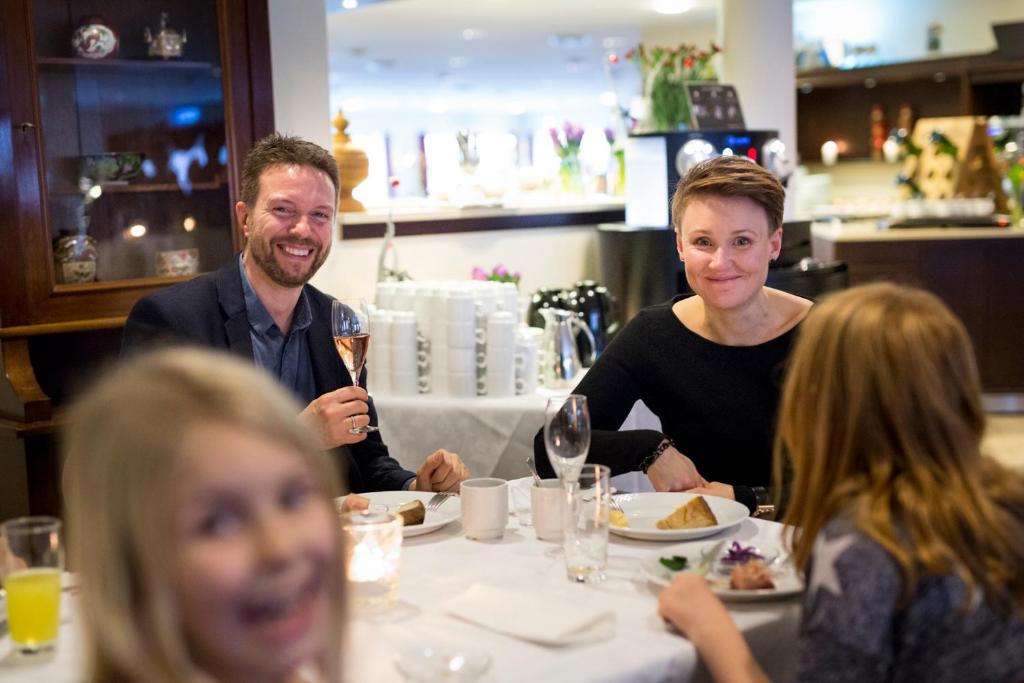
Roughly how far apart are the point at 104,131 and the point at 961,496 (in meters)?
3.29

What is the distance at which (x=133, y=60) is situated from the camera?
3959 millimetres

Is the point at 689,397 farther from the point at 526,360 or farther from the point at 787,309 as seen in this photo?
the point at 526,360

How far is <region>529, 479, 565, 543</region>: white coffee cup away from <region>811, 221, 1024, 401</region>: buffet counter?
539 cm

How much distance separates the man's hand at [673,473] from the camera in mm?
2238

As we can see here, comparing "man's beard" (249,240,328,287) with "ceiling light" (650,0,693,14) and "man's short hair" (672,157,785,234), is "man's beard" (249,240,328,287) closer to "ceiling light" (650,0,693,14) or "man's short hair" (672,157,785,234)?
"man's short hair" (672,157,785,234)

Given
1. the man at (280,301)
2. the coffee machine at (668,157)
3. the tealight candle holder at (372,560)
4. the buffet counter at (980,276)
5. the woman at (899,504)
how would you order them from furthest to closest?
the buffet counter at (980,276) → the coffee machine at (668,157) → the man at (280,301) → the tealight candle holder at (372,560) → the woman at (899,504)

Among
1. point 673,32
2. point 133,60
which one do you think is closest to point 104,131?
point 133,60

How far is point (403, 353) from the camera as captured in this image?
11.6ft

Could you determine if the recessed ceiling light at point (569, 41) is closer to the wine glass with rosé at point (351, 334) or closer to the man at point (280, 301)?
the man at point (280, 301)

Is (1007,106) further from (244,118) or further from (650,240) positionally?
(244,118)

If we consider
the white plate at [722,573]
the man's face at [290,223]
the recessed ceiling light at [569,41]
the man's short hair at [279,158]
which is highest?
the recessed ceiling light at [569,41]

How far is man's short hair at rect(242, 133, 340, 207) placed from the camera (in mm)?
2631

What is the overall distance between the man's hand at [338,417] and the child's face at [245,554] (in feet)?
4.42

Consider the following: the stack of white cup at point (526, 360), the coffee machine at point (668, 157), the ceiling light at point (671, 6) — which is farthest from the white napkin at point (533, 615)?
the ceiling light at point (671, 6)
